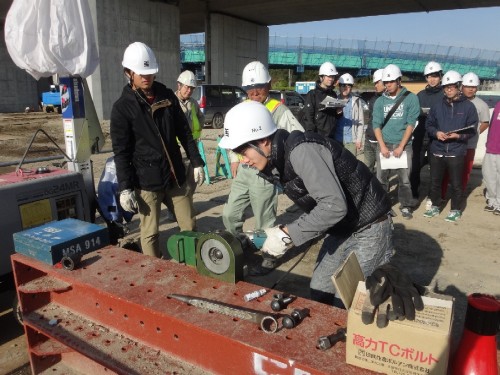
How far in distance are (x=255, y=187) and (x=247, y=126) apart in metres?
1.70

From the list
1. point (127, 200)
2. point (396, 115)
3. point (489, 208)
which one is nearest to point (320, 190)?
point (127, 200)

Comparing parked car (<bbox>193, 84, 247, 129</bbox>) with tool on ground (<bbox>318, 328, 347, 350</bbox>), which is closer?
tool on ground (<bbox>318, 328, 347, 350</bbox>)

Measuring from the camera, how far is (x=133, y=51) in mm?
3031

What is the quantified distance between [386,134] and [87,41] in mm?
4089

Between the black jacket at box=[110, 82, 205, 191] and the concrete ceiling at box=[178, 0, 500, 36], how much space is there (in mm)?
18851

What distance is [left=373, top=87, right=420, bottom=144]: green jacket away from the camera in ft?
17.9

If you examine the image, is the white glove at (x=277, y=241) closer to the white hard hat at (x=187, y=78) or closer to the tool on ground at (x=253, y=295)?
the tool on ground at (x=253, y=295)

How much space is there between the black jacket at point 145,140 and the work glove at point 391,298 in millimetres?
2115

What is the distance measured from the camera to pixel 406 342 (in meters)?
1.43

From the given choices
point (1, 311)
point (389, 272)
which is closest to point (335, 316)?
point (389, 272)

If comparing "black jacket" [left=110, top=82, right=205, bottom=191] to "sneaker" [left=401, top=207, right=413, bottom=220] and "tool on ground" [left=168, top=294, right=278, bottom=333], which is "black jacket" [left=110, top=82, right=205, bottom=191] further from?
"sneaker" [left=401, top=207, right=413, bottom=220]

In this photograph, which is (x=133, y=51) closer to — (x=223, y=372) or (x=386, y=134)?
(x=223, y=372)

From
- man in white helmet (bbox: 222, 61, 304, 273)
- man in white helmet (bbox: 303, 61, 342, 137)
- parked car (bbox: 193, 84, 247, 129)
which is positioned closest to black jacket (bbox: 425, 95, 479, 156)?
man in white helmet (bbox: 303, 61, 342, 137)

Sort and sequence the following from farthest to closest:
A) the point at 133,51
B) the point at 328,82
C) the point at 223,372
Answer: the point at 328,82
the point at 133,51
the point at 223,372
